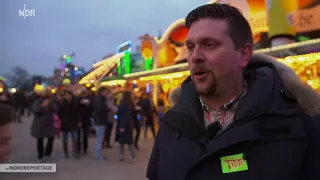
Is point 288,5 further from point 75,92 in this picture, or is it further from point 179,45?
point 179,45

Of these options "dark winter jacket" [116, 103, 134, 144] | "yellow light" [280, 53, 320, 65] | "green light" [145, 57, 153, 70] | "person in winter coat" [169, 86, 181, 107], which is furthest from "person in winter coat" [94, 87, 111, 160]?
"green light" [145, 57, 153, 70]

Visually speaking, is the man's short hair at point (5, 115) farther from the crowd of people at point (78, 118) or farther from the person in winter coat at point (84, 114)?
the person in winter coat at point (84, 114)

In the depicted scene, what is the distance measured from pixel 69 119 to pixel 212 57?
7.32 metres

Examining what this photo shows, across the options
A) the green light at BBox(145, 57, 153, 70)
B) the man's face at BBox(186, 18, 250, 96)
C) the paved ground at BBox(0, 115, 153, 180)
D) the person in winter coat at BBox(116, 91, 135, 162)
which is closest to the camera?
the man's face at BBox(186, 18, 250, 96)

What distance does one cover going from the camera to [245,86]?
4.93 feet

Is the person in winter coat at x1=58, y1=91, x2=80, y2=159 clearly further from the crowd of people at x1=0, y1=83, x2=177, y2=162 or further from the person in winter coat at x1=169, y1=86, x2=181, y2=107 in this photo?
the person in winter coat at x1=169, y1=86, x2=181, y2=107

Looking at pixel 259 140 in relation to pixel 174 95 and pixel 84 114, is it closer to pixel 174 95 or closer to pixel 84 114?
pixel 174 95

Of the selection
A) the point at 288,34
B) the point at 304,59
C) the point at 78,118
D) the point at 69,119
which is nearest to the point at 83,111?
the point at 78,118

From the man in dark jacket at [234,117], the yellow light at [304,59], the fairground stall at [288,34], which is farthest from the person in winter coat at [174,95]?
the yellow light at [304,59]

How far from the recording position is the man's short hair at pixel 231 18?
1370mm

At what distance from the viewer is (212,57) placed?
4.43ft

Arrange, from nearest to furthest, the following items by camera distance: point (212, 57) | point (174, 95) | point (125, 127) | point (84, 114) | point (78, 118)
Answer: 1. point (212, 57)
2. point (174, 95)
3. point (125, 127)
4. point (78, 118)
5. point (84, 114)

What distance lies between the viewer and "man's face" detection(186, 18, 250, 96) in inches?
53.3

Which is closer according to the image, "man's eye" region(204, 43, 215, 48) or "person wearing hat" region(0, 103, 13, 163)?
"man's eye" region(204, 43, 215, 48)
